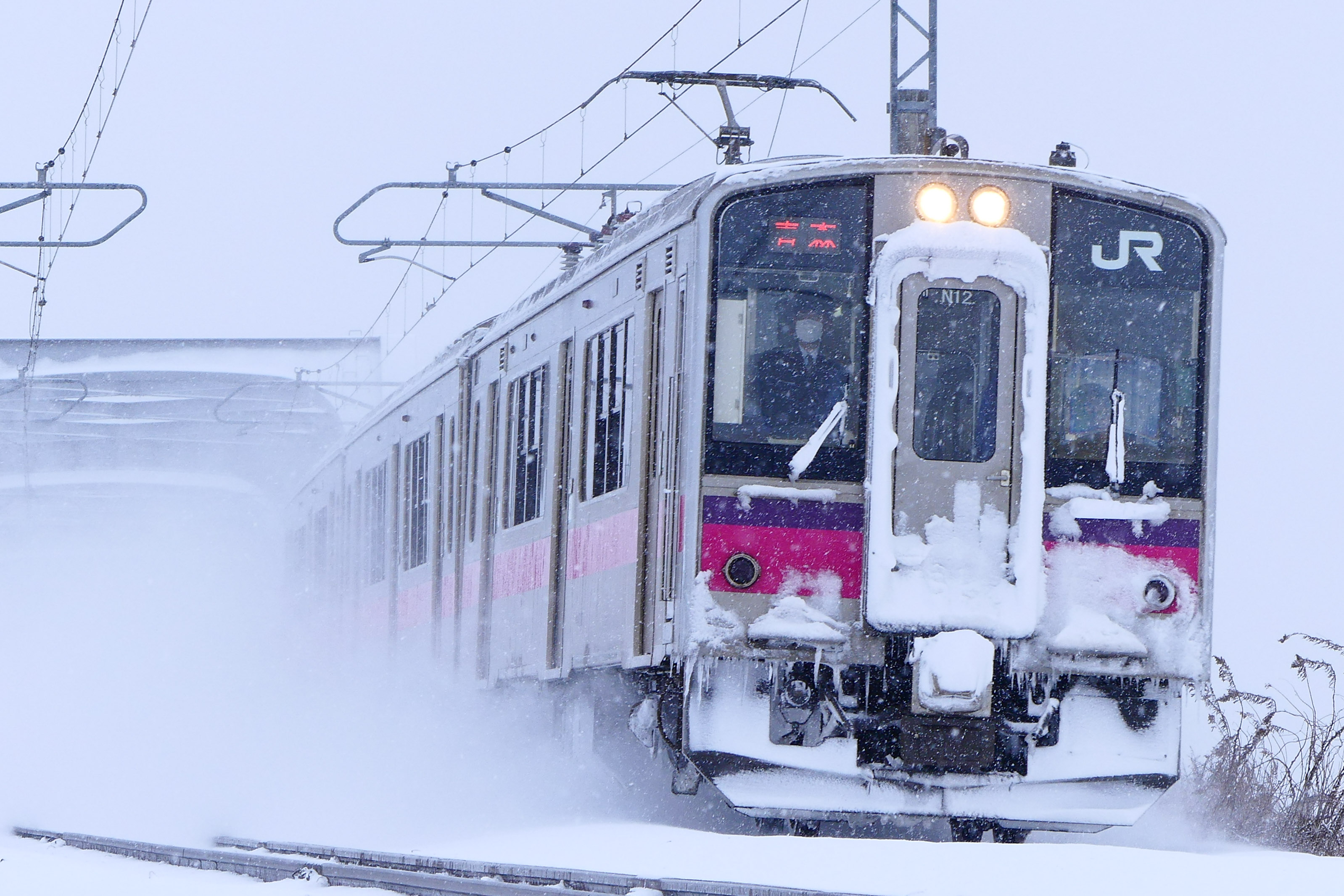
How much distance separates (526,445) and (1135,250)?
388 cm

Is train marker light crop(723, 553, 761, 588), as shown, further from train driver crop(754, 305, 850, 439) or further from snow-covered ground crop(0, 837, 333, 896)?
snow-covered ground crop(0, 837, 333, 896)

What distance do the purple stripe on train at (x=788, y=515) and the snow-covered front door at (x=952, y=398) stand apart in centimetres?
19

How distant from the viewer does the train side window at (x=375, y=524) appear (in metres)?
16.0

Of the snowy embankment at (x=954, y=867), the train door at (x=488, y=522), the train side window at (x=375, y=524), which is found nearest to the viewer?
the snowy embankment at (x=954, y=867)

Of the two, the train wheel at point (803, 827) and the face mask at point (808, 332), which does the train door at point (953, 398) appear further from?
the train wheel at point (803, 827)

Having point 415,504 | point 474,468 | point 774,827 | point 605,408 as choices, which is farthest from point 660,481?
point 415,504

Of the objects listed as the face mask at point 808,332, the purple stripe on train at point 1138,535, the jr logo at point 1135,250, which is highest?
the jr logo at point 1135,250

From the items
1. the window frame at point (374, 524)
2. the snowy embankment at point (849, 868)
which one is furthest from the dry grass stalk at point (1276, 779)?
the window frame at point (374, 524)

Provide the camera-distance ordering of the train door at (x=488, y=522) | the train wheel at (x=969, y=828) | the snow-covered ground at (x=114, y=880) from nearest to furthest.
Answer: the snow-covered ground at (x=114, y=880) < the train wheel at (x=969, y=828) < the train door at (x=488, y=522)

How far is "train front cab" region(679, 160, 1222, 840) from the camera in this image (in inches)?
315

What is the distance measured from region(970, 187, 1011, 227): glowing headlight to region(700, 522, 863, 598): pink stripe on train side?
1347mm

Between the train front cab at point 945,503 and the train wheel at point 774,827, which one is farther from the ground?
the train front cab at point 945,503

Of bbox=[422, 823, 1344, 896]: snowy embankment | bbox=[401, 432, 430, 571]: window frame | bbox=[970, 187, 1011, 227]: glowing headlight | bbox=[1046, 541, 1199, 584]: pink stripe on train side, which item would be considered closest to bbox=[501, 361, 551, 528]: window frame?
bbox=[401, 432, 430, 571]: window frame

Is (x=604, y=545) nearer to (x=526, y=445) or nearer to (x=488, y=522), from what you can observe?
(x=526, y=445)
